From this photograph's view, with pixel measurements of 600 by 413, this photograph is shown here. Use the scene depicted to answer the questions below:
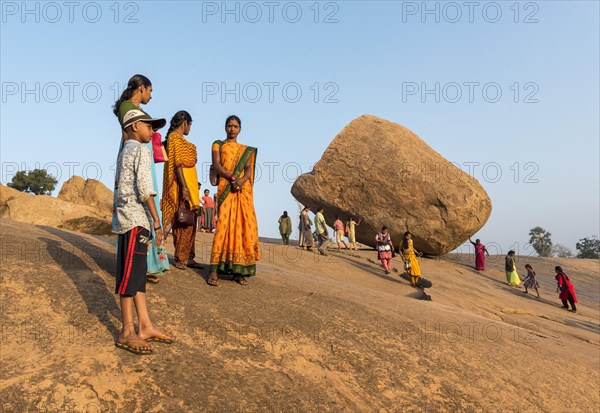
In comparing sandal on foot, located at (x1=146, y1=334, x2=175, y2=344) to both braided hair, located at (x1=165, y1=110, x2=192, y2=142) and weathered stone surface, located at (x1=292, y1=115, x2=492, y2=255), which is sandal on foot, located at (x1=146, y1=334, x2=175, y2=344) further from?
weathered stone surface, located at (x1=292, y1=115, x2=492, y2=255)

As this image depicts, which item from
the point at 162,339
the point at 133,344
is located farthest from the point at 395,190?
the point at 133,344

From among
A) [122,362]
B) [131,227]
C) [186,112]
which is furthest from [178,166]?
[122,362]

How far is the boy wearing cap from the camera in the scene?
303 cm

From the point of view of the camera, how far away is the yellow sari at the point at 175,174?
479 centimetres

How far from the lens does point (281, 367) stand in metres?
3.20

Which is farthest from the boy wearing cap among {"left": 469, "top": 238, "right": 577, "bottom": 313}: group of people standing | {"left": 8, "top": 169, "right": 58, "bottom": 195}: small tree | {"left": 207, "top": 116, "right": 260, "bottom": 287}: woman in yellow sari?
{"left": 8, "top": 169, "right": 58, "bottom": 195}: small tree

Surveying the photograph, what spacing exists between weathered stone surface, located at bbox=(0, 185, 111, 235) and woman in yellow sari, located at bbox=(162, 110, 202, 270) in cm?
1113

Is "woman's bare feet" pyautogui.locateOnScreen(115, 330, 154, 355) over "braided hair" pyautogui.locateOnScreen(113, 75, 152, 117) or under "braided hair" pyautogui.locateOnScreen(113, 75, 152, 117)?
under

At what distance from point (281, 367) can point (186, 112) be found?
9.96ft

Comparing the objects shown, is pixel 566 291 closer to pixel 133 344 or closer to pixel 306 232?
pixel 306 232

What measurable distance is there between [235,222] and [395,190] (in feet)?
40.5

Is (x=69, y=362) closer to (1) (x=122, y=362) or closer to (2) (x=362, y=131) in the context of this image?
(1) (x=122, y=362)

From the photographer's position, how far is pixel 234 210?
4.79 meters

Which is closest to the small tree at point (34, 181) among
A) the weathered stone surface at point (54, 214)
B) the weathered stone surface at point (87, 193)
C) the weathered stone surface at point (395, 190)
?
the weathered stone surface at point (87, 193)
